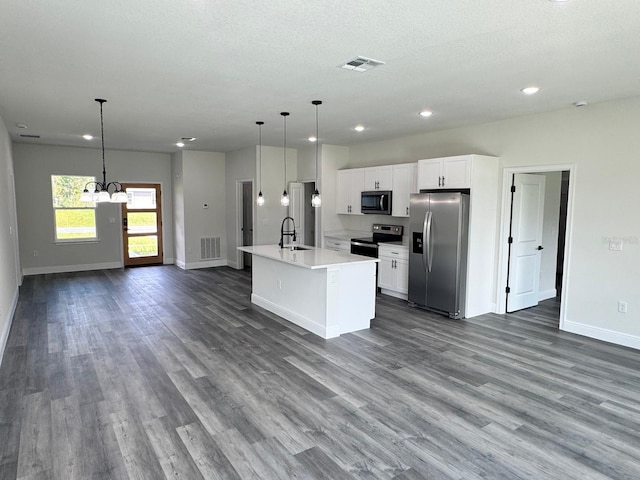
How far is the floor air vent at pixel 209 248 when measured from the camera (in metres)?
9.36

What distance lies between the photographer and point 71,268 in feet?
28.9

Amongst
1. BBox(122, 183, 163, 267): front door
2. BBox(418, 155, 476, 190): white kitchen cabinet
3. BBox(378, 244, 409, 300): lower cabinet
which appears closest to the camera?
BBox(418, 155, 476, 190): white kitchen cabinet

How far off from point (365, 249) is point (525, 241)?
2521mm

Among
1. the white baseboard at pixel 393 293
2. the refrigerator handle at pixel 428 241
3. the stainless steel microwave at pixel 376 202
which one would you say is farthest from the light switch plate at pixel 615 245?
the stainless steel microwave at pixel 376 202

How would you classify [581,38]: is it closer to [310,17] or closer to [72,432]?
[310,17]

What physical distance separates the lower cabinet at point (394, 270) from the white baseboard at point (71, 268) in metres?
6.33

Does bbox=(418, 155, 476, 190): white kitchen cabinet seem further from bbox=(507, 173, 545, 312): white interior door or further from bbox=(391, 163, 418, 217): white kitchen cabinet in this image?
bbox=(507, 173, 545, 312): white interior door

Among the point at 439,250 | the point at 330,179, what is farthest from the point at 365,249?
the point at 330,179

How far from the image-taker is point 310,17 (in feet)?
8.02

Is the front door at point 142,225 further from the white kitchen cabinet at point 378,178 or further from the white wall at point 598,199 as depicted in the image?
the white wall at point 598,199

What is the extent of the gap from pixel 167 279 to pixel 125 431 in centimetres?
557

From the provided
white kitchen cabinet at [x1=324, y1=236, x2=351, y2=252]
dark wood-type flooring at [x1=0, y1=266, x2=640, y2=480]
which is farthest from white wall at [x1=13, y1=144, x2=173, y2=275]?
white kitchen cabinet at [x1=324, y1=236, x2=351, y2=252]

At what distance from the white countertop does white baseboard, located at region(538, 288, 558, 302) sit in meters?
3.26

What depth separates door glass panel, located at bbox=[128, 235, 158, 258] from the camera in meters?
9.53
